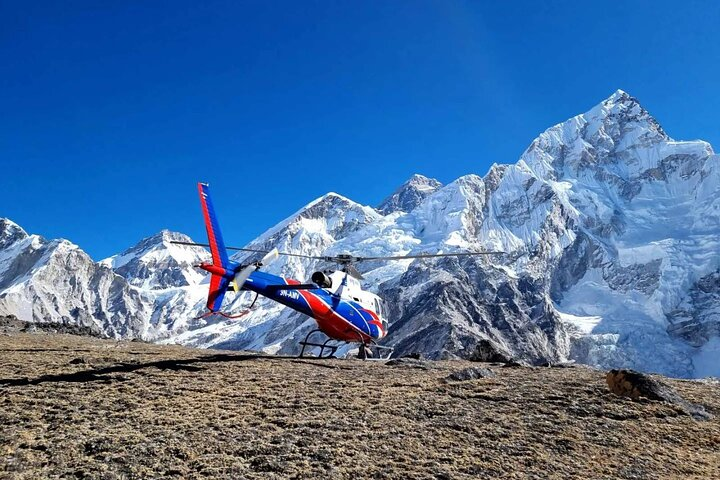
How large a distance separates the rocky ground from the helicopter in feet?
14.8

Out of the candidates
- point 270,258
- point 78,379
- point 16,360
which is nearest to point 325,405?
point 78,379

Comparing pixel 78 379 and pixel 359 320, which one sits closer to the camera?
pixel 78 379

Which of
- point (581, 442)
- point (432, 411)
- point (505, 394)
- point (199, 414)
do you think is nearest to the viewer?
point (581, 442)

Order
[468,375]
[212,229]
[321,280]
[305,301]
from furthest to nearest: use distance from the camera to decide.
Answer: [321,280] → [305,301] → [212,229] → [468,375]

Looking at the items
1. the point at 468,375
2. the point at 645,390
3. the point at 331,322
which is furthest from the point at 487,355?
the point at 645,390

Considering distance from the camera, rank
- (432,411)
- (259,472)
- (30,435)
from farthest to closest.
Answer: (432,411)
(30,435)
(259,472)

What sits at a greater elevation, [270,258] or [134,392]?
[270,258]

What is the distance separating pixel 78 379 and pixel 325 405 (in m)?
6.39

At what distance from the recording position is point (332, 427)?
9.72m

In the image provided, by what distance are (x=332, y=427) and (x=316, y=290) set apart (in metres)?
12.0

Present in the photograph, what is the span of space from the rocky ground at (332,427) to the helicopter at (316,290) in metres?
4.52

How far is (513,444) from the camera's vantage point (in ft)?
30.3

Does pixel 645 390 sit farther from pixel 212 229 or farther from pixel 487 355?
pixel 212 229

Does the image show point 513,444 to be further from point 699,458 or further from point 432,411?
point 699,458
